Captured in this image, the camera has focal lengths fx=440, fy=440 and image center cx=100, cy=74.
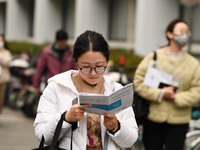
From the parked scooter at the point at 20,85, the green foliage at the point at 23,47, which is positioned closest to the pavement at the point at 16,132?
the parked scooter at the point at 20,85

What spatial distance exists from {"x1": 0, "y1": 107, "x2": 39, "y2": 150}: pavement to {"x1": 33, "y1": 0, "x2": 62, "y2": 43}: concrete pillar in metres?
10.4

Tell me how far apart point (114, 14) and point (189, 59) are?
12155mm

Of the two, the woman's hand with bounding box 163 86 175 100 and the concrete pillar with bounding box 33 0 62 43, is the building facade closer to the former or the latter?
the concrete pillar with bounding box 33 0 62 43

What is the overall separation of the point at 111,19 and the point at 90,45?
564 inches

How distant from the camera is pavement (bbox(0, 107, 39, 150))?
23.7 feet

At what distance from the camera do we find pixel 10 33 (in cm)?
2542

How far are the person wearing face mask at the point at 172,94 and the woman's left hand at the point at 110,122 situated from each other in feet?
6.31

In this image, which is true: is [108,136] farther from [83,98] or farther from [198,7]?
[198,7]

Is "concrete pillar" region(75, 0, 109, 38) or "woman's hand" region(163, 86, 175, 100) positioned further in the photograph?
"concrete pillar" region(75, 0, 109, 38)

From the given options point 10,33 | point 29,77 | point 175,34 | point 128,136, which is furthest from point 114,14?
point 128,136

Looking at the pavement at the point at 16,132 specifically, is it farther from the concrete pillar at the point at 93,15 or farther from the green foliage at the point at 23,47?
the green foliage at the point at 23,47

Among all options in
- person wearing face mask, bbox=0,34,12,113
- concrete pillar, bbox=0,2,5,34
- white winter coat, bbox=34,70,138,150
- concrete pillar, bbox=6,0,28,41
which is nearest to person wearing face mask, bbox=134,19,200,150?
white winter coat, bbox=34,70,138,150

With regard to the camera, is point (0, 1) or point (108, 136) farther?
point (0, 1)

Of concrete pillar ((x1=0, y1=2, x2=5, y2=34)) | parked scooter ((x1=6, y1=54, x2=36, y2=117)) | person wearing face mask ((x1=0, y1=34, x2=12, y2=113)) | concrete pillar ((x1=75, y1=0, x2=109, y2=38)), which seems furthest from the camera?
concrete pillar ((x1=0, y1=2, x2=5, y2=34))
